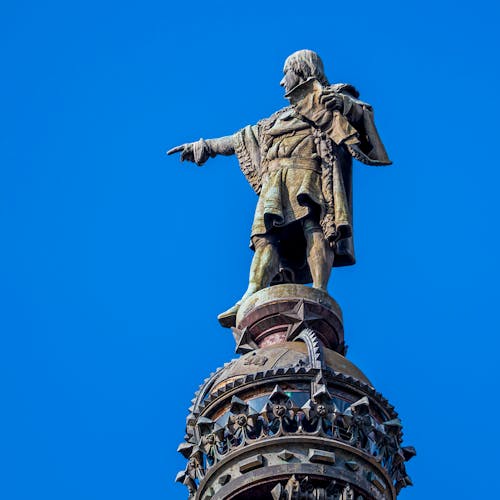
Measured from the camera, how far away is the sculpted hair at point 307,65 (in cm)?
2745

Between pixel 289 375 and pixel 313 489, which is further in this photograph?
pixel 289 375

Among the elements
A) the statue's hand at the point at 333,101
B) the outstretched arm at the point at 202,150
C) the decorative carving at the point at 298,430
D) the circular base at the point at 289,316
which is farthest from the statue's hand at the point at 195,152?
the decorative carving at the point at 298,430

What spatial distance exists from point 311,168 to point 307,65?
79.3 inches

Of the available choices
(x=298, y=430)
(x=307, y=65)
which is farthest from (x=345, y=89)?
(x=298, y=430)

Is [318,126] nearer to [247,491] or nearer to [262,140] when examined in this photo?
[262,140]

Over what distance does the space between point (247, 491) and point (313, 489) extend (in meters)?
0.87

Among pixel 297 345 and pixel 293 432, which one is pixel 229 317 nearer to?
pixel 297 345

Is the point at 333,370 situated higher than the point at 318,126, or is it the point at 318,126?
the point at 318,126

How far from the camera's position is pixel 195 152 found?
28766mm

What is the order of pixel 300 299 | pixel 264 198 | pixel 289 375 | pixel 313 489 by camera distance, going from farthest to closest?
1. pixel 264 198
2. pixel 300 299
3. pixel 289 375
4. pixel 313 489

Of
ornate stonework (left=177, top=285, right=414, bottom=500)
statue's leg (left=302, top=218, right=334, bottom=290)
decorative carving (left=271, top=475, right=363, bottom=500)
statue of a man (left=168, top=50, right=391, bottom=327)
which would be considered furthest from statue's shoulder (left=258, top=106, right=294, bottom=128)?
decorative carving (left=271, top=475, right=363, bottom=500)

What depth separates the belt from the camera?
2661 cm

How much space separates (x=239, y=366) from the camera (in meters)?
22.9

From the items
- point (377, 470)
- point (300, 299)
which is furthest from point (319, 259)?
point (377, 470)
